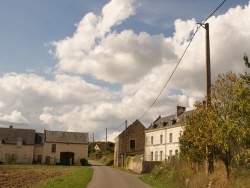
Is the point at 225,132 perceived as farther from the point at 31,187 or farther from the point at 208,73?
the point at 31,187

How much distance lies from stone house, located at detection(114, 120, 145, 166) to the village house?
856cm

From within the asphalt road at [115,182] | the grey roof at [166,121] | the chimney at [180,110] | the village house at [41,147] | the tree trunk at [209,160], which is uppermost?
the chimney at [180,110]

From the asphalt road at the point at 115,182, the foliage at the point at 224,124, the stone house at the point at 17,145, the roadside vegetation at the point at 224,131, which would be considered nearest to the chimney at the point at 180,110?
the asphalt road at the point at 115,182

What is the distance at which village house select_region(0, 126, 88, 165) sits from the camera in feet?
238

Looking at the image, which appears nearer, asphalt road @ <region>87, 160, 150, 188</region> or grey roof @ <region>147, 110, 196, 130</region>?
asphalt road @ <region>87, 160, 150, 188</region>

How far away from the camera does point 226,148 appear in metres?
17.5

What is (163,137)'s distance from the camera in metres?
62.1

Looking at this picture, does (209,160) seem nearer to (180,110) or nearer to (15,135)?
(180,110)

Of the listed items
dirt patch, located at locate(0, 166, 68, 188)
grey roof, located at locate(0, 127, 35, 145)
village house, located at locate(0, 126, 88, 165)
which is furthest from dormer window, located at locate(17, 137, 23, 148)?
dirt patch, located at locate(0, 166, 68, 188)

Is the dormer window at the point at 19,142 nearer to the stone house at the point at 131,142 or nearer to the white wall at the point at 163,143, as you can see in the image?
A: the stone house at the point at 131,142

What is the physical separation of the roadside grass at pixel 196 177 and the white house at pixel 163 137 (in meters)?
22.3

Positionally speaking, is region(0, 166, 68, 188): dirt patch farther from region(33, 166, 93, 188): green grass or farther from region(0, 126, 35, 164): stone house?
region(0, 126, 35, 164): stone house

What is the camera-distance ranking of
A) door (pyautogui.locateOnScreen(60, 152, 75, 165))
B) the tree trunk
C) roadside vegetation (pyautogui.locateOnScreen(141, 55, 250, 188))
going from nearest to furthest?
1. roadside vegetation (pyautogui.locateOnScreen(141, 55, 250, 188))
2. the tree trunk
3. door (pyautogui.locateOnScreen(60, 152, 75, 165))

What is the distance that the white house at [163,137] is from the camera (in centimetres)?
5712
